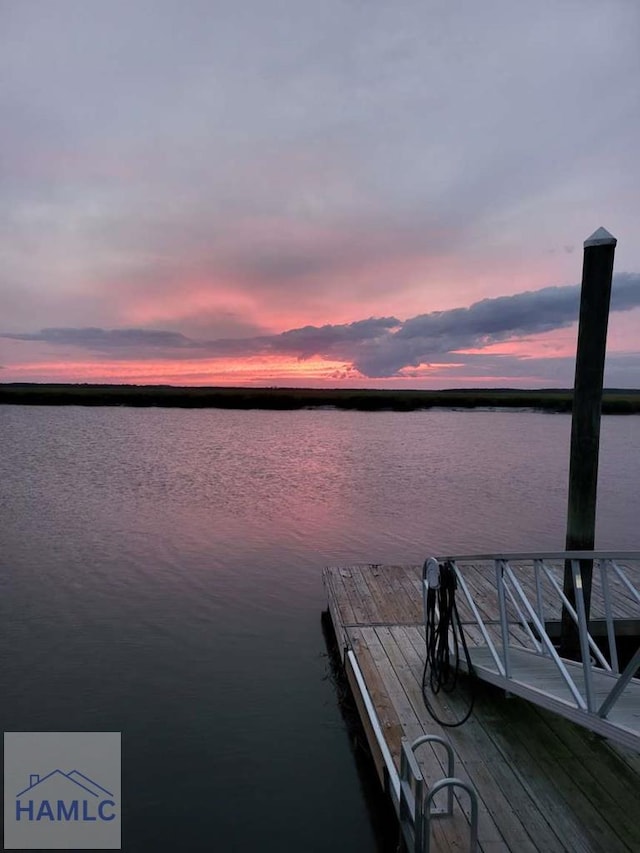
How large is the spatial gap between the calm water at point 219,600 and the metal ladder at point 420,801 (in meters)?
1.29

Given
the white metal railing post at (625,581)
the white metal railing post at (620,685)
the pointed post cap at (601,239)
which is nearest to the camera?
the white metal railing post at (620,685)

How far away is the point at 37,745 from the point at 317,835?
3403mm

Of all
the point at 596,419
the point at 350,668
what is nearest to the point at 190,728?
the point at 350,668

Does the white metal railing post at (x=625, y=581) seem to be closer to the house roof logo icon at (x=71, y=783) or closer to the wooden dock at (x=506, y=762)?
the wooden dock at (x=506, y=762)

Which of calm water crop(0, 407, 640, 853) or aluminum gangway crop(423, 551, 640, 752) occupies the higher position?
aluminum gangway crop(423, 551, 640, 752)

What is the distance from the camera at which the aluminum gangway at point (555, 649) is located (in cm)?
447

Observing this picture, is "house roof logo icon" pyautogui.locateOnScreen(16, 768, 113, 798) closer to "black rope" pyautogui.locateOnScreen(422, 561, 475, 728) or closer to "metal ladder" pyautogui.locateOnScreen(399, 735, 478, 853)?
"metal ladder" pyautogui.locateOnScreen(399, 735, 478, 853)

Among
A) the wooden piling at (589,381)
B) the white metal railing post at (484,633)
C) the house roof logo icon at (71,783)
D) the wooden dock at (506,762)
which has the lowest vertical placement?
the house roof logo icon at (71,783)

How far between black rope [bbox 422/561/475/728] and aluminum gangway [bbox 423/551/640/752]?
0.11m

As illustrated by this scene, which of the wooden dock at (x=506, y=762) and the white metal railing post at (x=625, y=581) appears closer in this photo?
the wooden dock at (x=506, y=762)

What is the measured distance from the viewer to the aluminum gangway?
4.47 meters

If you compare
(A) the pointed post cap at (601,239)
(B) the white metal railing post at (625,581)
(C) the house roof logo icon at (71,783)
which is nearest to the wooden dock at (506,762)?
(B) the white metal railing post at (625,581)
